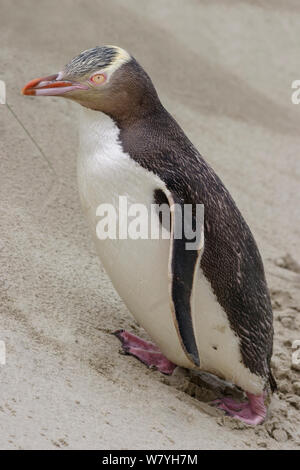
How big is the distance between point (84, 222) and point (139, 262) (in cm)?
125

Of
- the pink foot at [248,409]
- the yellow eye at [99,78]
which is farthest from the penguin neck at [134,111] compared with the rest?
the pink foot at [248,409]

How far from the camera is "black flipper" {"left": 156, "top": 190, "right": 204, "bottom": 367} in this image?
241cm

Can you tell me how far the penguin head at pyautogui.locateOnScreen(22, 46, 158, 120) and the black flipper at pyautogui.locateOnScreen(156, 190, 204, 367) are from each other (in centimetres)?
43

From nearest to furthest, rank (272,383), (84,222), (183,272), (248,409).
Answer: (183,272) → (248,409) → (272,383) → (84,222)

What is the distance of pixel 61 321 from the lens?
2881 mm

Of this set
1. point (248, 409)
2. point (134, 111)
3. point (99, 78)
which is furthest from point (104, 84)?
point (248, 409)

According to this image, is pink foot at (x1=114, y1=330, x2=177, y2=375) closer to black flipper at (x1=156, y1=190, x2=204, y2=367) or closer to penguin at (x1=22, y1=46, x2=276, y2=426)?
penguin at (x1=22, y1=46, x2=276, y2=426)

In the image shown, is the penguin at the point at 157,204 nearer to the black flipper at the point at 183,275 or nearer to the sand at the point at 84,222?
the black flipper at the point at 183,275

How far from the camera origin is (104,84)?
262cm

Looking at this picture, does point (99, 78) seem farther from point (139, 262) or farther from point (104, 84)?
point (139, 262)

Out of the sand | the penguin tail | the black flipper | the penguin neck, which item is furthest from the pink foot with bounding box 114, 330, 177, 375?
the penguin neck

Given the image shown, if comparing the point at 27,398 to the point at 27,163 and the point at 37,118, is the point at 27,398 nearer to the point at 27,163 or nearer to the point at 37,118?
the point at 27,163

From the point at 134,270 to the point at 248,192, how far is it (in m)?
2.29

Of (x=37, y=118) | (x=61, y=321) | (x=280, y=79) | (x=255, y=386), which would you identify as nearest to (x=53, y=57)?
(x=37, y=118)
